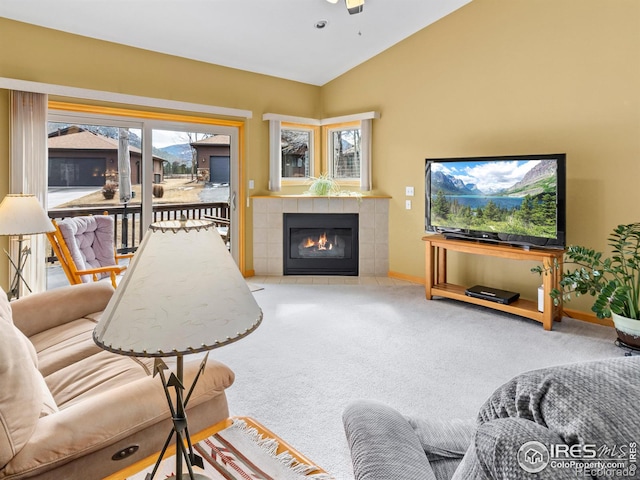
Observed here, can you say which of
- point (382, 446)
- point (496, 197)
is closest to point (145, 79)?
point (496, 197)

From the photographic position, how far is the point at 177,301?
2.76 feet

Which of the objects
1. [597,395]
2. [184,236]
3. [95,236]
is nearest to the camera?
[597,395]

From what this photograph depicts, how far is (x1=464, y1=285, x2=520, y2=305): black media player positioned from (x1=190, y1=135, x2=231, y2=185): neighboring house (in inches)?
128

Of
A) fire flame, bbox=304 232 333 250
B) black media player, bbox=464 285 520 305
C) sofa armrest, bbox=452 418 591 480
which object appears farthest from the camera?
fire flame, bbox=304 232 333 250

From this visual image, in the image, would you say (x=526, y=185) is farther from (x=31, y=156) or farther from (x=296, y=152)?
(x=31, y=156)

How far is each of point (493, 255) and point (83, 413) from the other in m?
3.56

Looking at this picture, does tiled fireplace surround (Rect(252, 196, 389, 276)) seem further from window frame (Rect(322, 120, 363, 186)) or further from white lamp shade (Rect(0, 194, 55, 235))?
white lamp shade (Rect(0, 194, 55, 235))

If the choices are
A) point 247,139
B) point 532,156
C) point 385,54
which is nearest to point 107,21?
point 247,139

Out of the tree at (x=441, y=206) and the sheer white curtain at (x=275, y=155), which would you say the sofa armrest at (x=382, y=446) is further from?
the sheer white curtain at (x=275, y=155)

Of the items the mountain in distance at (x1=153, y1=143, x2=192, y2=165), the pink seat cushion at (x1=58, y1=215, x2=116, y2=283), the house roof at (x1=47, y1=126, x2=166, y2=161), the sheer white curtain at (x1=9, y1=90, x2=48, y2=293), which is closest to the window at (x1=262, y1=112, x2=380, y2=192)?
the mountain in distance at (x1=153, y1=143, x2=192, y2=165)

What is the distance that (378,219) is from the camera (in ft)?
18.0

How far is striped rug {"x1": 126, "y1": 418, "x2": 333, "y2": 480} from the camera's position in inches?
43.2

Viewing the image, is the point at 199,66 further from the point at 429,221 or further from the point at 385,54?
the point at 429,221

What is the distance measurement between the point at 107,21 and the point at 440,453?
440cm
